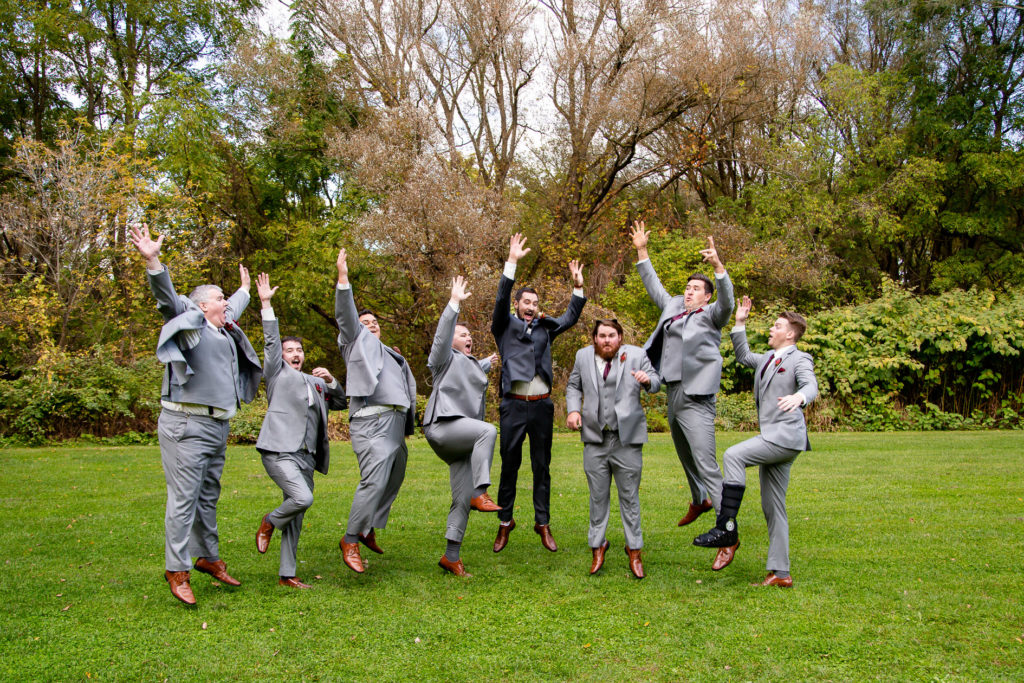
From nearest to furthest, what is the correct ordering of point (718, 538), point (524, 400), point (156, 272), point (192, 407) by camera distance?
point (156, 272)
point (718, 538)
point (192, 407)
point (524, 400)

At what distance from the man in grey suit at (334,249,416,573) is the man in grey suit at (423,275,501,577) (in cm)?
31

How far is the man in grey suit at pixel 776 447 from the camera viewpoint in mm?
5688

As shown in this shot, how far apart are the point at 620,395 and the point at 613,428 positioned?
0.27 metres

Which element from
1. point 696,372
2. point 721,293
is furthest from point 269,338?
point 721,293

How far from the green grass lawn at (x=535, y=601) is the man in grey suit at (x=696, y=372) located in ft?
2.53

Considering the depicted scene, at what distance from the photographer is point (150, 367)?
17688 millimetres

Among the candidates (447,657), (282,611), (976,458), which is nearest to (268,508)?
(282,611)

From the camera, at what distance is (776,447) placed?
5.81 m

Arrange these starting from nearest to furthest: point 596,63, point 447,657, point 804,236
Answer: point 447,657 → point 596,63 → point 804,236

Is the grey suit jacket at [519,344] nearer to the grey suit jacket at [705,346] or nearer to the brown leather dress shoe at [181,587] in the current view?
the grey suit jacket at [705,346]

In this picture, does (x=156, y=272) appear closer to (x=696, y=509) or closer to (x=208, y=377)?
(x=208, y=377)

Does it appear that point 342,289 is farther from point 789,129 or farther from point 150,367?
point 789,129

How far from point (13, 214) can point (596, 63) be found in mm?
14800

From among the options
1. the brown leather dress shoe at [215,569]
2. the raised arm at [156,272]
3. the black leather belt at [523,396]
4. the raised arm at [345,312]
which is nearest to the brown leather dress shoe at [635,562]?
the black leather belt at [523,396]
